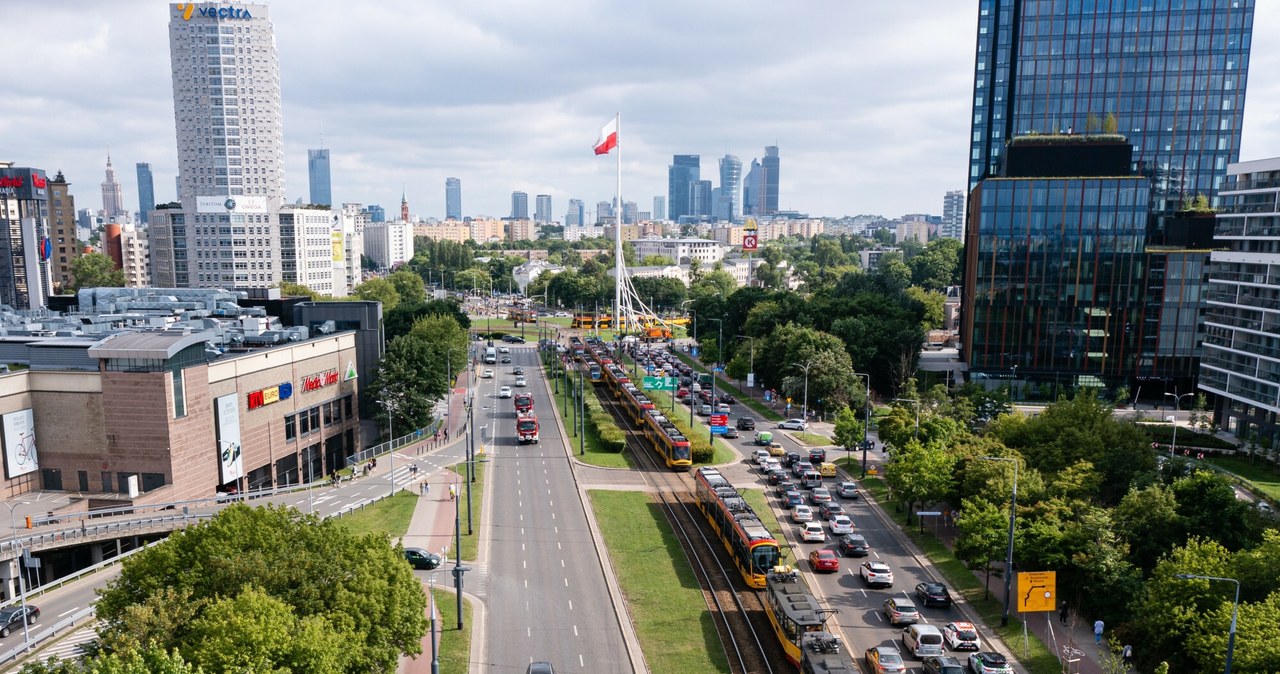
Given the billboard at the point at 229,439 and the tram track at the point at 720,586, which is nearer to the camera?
the tram track at the point at 720,586

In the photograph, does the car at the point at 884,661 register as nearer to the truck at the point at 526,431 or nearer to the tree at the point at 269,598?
the tree at the point at 269,598

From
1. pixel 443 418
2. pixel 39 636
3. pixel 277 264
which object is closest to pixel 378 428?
pixel 443 418

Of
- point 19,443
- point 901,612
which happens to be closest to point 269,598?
point 901,612

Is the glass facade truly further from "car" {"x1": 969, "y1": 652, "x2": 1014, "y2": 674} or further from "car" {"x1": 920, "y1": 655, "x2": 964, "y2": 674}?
"car" {"x1": 920, "y1": 655, "x2": 964, "y2": 674}

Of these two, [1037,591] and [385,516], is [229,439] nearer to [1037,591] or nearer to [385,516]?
[385,516]

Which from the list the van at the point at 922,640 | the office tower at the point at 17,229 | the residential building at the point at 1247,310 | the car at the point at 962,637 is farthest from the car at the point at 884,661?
the office tower at the point at 17,229
